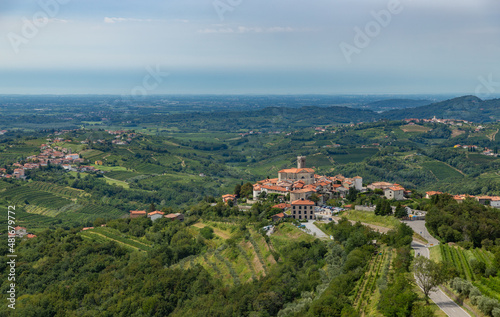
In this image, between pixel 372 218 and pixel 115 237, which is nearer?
pixel 372 218

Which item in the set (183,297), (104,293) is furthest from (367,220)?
(104,293)

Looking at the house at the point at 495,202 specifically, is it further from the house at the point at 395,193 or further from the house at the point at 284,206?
the house at the point at 284,206

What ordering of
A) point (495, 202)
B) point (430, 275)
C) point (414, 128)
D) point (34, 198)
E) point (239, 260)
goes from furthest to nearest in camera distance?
point (414, 128) → point (34, 198) → point (495, 202) → point (239, 260) → point (430, 275)

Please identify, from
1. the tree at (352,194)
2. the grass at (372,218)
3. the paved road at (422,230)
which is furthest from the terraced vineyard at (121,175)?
the paved road at (422,230)

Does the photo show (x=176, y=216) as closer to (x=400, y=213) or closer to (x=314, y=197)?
(x=314, y=197)

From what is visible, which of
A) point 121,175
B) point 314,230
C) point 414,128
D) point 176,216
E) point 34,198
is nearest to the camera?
point 314,230

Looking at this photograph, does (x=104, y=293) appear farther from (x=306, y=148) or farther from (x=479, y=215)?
(x=306, y=148)

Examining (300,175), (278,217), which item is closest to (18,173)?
(300,175)
